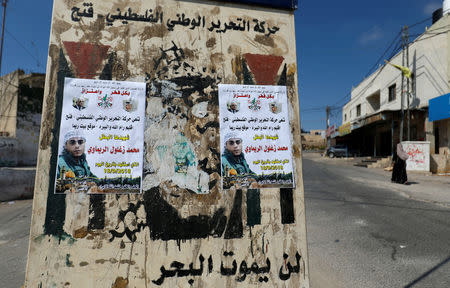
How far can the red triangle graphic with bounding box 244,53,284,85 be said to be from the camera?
1.66 m

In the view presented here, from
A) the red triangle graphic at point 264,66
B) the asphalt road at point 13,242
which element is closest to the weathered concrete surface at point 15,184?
the asphalt road at point 13,242

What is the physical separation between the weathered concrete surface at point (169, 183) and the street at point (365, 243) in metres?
1.55

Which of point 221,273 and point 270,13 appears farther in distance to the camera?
point 270,13

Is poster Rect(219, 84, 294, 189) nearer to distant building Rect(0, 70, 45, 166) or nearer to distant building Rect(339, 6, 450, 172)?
distant building Rect(339, 6, 450, 172)

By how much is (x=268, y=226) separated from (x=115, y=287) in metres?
0.93

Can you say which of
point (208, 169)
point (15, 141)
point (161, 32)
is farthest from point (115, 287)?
point (15, 141)

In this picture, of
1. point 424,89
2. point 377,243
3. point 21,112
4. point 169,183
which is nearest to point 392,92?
point 424,89

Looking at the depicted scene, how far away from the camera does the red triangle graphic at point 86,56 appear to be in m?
1.48

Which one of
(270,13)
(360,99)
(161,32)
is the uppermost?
(360,99)

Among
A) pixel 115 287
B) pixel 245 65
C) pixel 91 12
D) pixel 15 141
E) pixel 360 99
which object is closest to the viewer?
pixel 115 287

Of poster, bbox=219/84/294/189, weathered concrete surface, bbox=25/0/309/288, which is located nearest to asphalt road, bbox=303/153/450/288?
weathered concrete surface, bbox=25/0/309/288

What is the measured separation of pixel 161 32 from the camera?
62.2 inches

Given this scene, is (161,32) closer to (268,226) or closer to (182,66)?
(182,66)

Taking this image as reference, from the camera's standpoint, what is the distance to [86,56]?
1494 mm
